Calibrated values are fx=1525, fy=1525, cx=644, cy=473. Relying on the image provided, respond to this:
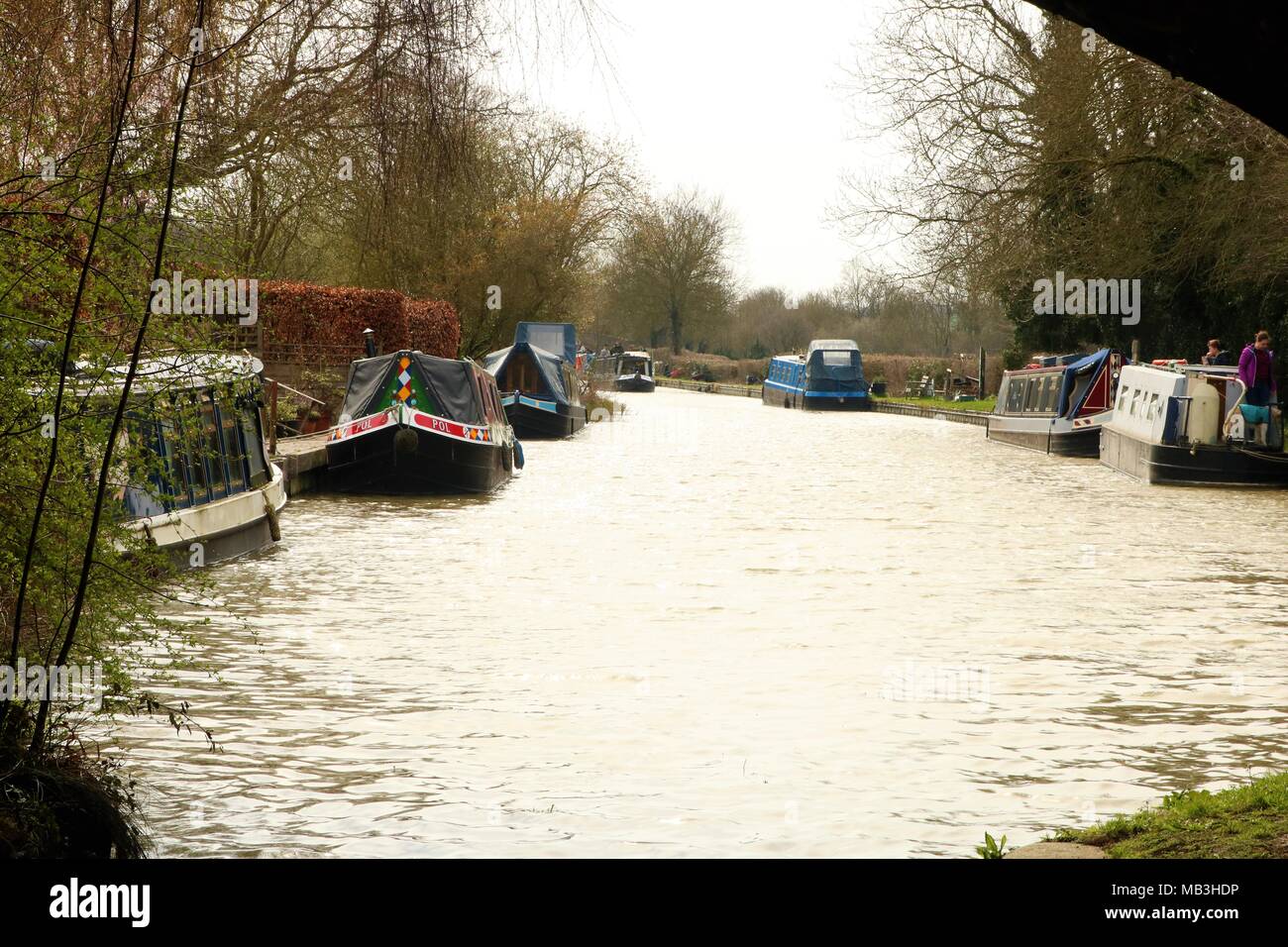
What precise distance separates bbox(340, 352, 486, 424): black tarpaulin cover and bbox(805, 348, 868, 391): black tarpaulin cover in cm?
3245

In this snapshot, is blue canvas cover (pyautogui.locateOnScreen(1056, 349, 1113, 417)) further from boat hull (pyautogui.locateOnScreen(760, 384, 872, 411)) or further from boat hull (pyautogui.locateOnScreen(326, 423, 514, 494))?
boat hull (pyautogui.locateOnScreen(760, 384, 872, 411))

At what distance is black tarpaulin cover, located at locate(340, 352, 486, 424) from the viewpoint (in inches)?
826

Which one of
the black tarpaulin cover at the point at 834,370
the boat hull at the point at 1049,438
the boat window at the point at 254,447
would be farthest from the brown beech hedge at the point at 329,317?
the black tarpaulin cover at the point at 834,370

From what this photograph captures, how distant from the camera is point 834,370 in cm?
A: 5350

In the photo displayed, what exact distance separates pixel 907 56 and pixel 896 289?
451 centimetres

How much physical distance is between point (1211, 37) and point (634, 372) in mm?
67844

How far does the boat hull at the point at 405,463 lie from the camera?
20.5 m

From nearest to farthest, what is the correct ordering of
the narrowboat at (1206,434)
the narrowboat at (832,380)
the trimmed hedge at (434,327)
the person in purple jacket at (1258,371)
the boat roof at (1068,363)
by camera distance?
the person in purple jacket at (1258,371) < the narrowboat at (1206,434) < the boat roof at (1068,363) < the trimmed hedge at (434,327) < the narrowboat at (832,380)

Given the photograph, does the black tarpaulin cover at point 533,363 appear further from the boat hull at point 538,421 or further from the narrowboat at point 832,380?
the narrowboat at point 832,380

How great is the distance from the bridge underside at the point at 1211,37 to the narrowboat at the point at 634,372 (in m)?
65.8
